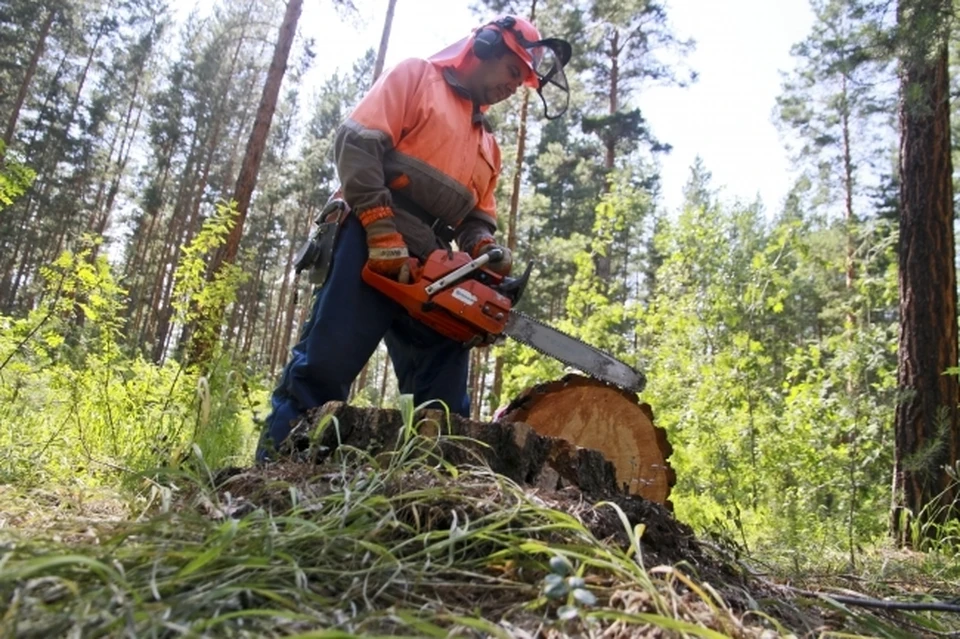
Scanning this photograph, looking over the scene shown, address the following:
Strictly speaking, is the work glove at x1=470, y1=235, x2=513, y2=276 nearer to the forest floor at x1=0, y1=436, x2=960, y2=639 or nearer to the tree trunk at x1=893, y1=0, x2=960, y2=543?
the forest floor at x1=0, y1=436, x2=960, y2=639

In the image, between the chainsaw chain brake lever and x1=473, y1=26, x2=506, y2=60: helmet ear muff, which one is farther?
x1=473, y1=26, x2=506, y2=60: helmet ear muff

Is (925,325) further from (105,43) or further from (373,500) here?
(105,43)

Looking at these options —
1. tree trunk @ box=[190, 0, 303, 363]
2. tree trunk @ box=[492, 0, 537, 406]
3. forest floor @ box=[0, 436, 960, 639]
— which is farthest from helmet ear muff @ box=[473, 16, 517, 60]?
tree trunk @ box=[492, 0, 537, 406]

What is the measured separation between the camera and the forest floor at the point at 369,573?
72 centimetres

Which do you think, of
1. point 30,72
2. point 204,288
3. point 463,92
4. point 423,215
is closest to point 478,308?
point 423,215

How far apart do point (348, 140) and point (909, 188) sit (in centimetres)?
438

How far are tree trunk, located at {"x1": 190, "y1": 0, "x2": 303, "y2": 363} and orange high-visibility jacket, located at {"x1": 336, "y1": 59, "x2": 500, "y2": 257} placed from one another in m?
6.08

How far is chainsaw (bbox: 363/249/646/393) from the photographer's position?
2.67 metres

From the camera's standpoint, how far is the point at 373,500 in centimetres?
108

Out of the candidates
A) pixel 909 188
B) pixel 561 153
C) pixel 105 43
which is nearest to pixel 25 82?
pixel 105 43

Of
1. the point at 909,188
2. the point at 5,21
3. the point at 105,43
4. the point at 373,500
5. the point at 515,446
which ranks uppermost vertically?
the point at 105,43

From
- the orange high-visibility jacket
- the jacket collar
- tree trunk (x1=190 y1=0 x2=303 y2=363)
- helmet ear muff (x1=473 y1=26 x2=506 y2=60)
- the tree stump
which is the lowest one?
the tree stump

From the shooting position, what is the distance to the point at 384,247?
264 cm

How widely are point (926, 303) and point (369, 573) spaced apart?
5137mm
